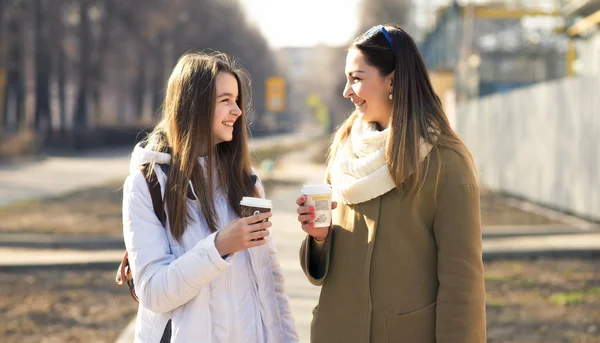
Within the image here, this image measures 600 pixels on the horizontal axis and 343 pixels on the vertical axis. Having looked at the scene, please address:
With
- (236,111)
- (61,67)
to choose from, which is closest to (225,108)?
(236,111)

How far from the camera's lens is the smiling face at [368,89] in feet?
9.98

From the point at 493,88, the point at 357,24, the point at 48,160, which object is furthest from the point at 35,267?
the point at 357,24

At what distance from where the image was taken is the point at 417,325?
9.64 ft

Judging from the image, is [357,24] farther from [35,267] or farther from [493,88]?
[35,267]

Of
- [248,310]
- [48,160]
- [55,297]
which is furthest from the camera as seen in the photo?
[48,160]

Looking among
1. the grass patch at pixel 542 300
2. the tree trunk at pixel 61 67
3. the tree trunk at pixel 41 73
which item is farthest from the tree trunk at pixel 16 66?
the grass patch at pixel 542 300

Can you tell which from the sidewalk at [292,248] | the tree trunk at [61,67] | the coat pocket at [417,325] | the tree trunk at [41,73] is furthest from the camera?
the tree trunk at [61,67]

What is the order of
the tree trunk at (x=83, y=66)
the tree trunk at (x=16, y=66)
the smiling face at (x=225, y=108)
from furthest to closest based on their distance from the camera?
1. the tree trunk at (x=83, y=66)
2. the tree trunk at (x=16, y=66)
3. the smiling face at (x=225, y=108)

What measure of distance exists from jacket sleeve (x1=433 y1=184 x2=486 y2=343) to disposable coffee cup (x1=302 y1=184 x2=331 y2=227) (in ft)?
1.24

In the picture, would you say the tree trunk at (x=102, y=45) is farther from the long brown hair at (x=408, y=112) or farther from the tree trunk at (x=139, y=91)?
the long brown hair at (x=408, y=112)

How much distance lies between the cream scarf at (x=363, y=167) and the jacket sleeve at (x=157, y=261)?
51 cm

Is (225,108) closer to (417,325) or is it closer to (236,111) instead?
(236,111)

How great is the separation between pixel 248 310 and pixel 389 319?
0.52 m

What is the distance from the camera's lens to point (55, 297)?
788cm
